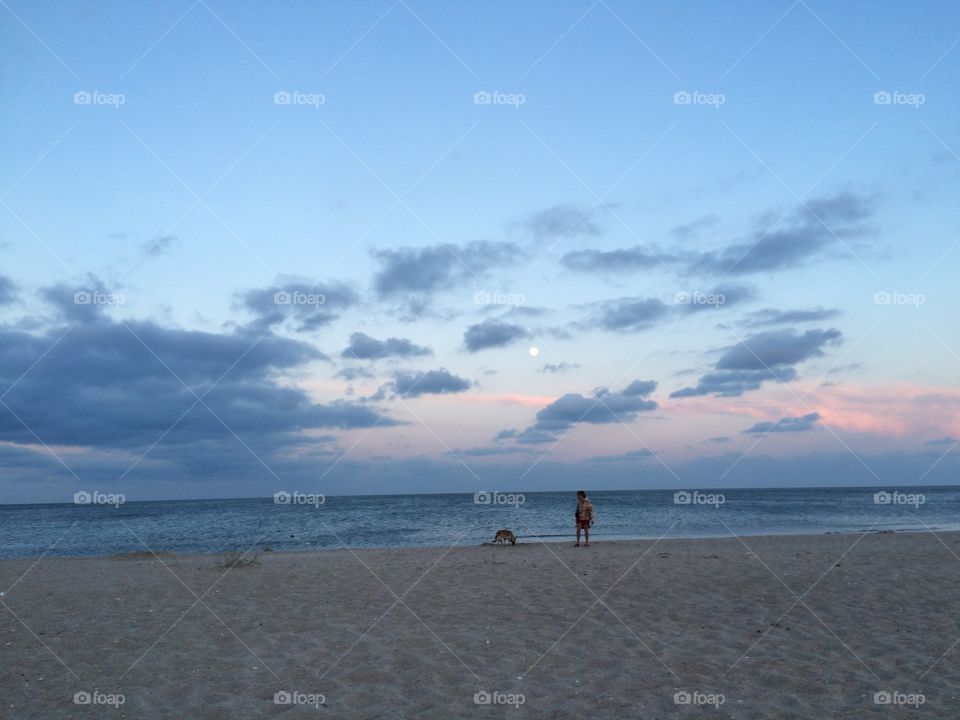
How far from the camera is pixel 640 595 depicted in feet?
40.4

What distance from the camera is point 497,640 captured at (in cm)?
947

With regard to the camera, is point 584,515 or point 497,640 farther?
point 584,515

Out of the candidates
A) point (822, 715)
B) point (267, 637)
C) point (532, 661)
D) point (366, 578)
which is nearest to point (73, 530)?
point (366, 578)

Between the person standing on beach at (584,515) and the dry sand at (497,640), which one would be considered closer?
the dry sand at (497,640)

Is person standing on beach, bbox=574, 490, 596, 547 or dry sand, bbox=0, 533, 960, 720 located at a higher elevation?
person standing on beach, bbox=574, 490, 596, 547

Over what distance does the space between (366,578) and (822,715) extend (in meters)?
10.3

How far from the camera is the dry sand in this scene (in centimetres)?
717

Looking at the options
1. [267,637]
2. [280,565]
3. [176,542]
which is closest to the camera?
[267,637]

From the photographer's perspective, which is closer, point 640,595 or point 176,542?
point 640,595

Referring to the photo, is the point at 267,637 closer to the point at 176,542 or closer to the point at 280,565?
the point at 280,565

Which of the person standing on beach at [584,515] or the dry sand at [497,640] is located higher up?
the person standing on beach at [584,515]

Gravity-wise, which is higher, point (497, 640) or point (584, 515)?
point (584, 515)

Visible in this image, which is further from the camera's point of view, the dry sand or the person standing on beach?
the person standing on beach

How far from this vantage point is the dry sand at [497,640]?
7172 mm
